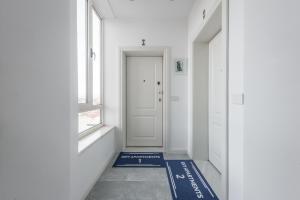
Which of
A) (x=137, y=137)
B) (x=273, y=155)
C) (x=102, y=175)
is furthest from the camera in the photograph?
(x=137, y=137)

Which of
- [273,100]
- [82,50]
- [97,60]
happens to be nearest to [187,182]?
[273,100]

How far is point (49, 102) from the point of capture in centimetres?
111

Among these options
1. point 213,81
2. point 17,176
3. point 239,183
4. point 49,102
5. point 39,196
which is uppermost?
point 213,81

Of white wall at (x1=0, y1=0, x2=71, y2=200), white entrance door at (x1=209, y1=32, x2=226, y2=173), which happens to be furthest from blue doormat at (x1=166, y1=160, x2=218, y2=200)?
white wall at (x1=0, y1=0, x2=71, y2=200)

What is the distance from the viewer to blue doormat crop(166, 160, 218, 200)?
6.94ft

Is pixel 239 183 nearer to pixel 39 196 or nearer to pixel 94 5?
pixel 39 196

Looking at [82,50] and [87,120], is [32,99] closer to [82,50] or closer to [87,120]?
[82,50]

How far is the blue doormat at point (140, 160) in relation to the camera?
3.12 m

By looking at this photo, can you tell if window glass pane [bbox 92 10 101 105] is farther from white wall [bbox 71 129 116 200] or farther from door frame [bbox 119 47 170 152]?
white wall [bbox 71 129 116 200]

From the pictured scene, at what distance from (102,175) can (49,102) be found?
1883mm

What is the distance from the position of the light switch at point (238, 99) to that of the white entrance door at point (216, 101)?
3.69 feet


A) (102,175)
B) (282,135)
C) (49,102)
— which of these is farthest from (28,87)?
(102,175)

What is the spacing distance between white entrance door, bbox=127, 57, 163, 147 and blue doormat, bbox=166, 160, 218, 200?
106 cm

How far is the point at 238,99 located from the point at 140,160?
7.49ft
